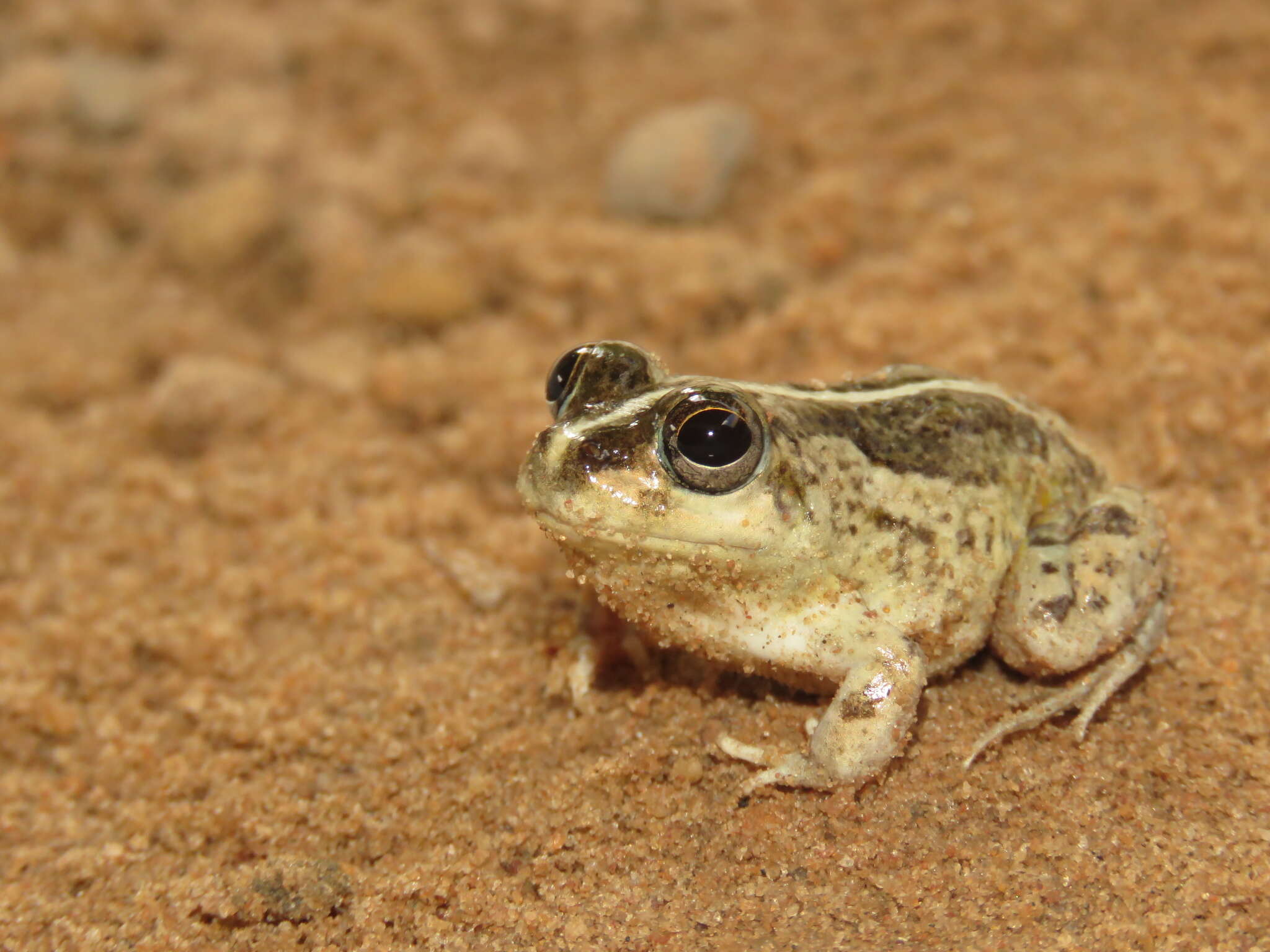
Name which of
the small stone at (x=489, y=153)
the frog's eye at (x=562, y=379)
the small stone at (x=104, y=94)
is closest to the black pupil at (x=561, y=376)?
the frog's eye at (x=562, y=379)

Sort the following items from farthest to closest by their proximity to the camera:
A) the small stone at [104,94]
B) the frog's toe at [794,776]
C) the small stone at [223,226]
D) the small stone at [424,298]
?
the small stone at [104,94], the small stone at [223,226], the small stone at [424,298], the frog's toe at [794,776]

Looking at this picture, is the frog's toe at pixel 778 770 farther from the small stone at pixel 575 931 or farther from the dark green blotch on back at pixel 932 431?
the dark green blotch on back at pixel 932 431

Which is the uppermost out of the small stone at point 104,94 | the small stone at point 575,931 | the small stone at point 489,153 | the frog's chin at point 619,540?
the small stone at point 104,94

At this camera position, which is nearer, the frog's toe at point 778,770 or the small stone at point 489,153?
the frog's toe at point 778,770

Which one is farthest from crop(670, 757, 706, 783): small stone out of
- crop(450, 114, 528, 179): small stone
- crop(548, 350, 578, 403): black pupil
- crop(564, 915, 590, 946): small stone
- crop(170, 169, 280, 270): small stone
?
crop(450, 114, 528, 179): small stone

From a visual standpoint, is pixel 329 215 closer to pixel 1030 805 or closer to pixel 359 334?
pixel 359 334

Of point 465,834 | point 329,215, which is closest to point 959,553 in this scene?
point 465,834

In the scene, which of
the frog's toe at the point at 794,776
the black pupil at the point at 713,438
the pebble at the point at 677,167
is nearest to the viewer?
the black pupil at the point at 713,438

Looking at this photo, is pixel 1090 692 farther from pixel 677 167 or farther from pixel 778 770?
pixel 677 167
